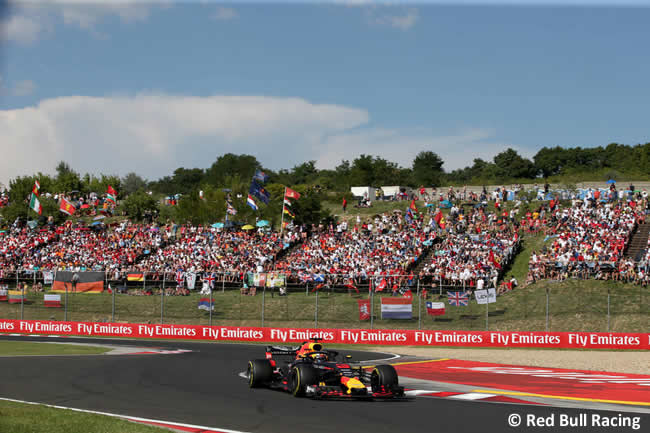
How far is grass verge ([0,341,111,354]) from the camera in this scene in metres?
26.9

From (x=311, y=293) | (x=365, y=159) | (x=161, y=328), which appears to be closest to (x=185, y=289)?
(x=161, y=328)

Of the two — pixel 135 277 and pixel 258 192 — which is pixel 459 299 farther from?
pixel 258 192

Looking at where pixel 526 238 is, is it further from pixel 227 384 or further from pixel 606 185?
pixel 227 384

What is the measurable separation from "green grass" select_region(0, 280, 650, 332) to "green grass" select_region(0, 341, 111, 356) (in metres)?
7.34

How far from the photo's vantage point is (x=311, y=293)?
3875cm

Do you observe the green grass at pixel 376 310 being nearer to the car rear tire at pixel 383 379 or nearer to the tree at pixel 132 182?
the car rear tire at pixel 383 379

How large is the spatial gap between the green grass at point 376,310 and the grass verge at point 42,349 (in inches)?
286

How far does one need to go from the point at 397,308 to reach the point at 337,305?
3490 mm

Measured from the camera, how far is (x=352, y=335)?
34844 millimetres

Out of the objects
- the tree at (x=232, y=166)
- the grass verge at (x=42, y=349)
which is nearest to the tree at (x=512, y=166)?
the tree at (x=232, y=166)

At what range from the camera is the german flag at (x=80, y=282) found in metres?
40.5

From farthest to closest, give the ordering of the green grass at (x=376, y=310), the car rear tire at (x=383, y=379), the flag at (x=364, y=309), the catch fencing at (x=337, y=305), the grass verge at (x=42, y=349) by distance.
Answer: the flag at (x=364, y=309)
the catch fencing at (x=337, y=305)
the green grass at (x=376, y=310)
the grass verge at (x=42, y=349)
the car rear tire at (x=383, y=379)

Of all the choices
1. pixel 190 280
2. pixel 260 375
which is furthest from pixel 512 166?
pixel 260 375

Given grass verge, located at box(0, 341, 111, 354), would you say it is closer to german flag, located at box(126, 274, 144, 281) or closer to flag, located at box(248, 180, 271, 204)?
german flag, located at box(126, 274, 144, 281)
